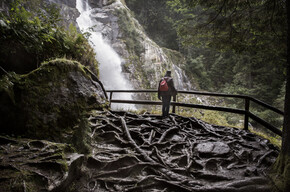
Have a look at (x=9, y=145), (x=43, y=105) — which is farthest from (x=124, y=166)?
(x=43, y=105)

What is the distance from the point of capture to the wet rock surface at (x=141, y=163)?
8.41 feet

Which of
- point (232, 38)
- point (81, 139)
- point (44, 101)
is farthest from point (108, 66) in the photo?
point (81, 139)

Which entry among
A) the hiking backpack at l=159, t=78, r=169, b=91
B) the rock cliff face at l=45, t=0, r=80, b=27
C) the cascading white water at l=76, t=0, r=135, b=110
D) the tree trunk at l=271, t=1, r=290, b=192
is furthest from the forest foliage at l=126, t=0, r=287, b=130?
the rock cliff face at l=45, t=0, r=80, b=27

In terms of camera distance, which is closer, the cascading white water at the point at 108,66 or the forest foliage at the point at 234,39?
the forest foliage at the point at 234,39

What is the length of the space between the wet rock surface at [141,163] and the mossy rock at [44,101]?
2.04 feet

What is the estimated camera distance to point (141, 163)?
3.42 metres

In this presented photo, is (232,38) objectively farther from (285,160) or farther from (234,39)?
(285,160)

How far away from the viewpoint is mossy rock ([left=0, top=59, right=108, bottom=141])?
3697 mm

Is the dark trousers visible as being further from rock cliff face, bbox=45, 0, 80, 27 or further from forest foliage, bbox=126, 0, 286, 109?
rock cliff face, bbox=45, 0, 80, 27

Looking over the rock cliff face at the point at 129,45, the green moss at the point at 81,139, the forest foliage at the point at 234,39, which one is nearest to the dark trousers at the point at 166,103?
the forest foliage at the point at 234,39

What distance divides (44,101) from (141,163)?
2948mm

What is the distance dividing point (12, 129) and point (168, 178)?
3.51 metres

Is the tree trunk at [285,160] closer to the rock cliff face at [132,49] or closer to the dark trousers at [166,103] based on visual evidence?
the dark trousers at [166,103]

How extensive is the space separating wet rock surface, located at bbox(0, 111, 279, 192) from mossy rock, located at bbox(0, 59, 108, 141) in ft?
2.04
